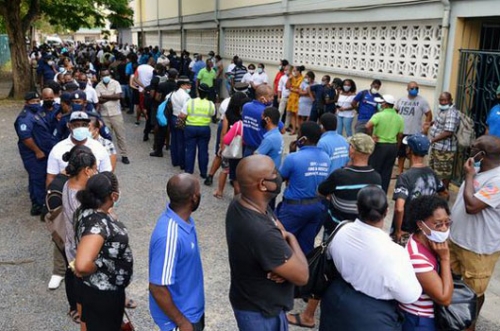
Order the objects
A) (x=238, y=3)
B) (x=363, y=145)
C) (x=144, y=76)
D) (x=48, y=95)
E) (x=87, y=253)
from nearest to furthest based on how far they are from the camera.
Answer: (x=87, y=253) < (x=363, y=145) < (x=48, y=95) < (x=144, y=76) < (x=238, y=3)

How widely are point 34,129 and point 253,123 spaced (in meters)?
2.92

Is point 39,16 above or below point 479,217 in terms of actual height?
above

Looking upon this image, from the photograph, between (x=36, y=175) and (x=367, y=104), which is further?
(x=367, y=104)

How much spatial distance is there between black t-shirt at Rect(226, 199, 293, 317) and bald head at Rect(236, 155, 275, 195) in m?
0.12

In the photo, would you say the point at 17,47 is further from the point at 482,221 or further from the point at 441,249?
the point at 441,249

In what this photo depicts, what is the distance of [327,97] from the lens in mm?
10500

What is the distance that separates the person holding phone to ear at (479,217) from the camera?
11.9 ft

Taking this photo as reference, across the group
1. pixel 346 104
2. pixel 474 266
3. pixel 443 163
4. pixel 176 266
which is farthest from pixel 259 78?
pixel 176 266

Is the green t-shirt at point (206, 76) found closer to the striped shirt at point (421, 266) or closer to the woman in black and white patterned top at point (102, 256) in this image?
the woman in black and white patterned top at point (102, 256)

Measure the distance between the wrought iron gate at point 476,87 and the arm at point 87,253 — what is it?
6.18 meters

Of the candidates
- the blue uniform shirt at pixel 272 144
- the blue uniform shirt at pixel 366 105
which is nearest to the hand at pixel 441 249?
the blue uniform shirt at pixel 272 144

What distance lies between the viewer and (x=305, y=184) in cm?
444

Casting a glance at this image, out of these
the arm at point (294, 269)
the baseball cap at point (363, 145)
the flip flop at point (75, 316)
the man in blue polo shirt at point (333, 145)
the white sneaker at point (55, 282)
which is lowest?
the flip flop at point (75, 316)

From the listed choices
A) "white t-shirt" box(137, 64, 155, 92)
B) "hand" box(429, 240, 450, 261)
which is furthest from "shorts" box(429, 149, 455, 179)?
"white t-shirt" box(137, 64, 155, 92)
